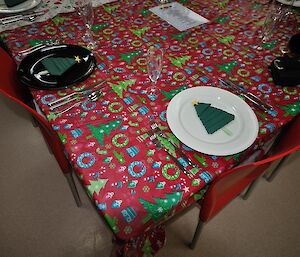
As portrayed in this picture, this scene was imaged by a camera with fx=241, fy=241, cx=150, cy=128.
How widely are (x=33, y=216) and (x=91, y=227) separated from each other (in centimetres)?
33

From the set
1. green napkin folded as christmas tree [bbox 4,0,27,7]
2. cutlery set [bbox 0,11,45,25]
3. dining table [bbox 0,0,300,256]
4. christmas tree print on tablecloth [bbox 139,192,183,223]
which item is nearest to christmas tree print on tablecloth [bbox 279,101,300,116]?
dining table [bbox 0,0,300,256]

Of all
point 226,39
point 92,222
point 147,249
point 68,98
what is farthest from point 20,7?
point 147,249

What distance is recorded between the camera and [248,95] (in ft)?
2.88

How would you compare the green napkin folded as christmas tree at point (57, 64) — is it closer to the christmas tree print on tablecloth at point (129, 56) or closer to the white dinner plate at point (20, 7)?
the christmas tree print on tablecloth at point (129, 56)

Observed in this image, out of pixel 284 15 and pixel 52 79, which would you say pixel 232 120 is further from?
pixel 284 15

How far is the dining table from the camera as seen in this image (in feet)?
2.11

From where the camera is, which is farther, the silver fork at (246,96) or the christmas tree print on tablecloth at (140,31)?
the christmas tree print on tablecloth at (140,31)

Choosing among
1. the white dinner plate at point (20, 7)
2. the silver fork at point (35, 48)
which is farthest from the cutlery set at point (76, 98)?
the white dinner plate at point (20, 7)

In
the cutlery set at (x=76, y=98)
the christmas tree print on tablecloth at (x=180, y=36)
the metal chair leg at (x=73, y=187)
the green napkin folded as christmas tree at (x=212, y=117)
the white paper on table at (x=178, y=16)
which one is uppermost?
the white paper on table at (x=178, y=16)

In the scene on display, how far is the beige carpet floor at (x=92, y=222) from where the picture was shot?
1.23 metres

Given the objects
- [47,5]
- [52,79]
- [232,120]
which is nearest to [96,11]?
[47,5]

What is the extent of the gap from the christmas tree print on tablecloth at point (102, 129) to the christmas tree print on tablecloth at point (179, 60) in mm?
390

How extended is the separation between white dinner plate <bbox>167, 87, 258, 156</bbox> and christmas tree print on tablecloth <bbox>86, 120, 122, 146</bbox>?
176mm

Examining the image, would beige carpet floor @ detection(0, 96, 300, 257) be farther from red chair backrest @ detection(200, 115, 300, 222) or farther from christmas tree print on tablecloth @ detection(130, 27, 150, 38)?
christmas tree print on tablecloth @ detection(130, 27, 150, 38)
